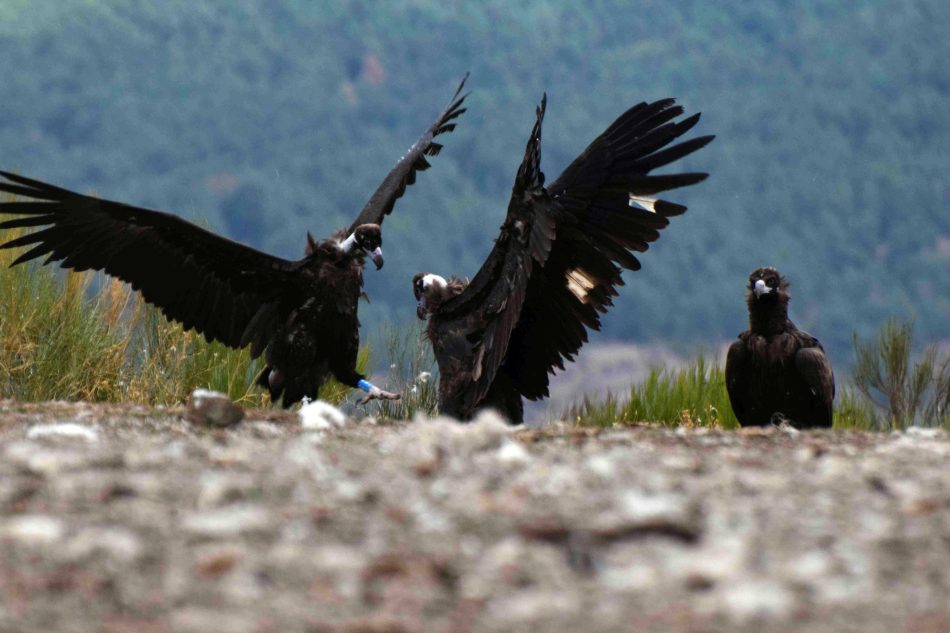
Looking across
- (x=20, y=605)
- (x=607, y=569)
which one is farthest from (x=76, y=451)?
(x=607, y=569)

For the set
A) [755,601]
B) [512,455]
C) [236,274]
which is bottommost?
[755,601]

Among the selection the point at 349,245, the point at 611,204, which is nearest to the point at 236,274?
the point at 349,245

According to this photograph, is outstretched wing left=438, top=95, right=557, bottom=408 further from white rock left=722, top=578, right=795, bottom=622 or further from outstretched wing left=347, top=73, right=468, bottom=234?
white rock left=722, top=578, right=795, bottom=622

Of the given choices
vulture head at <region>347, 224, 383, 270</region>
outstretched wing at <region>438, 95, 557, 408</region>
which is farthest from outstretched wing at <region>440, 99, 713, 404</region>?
vulture head at <region>347, 224, 383, 270</region>

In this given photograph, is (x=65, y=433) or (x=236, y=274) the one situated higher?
(x=236, y=274)

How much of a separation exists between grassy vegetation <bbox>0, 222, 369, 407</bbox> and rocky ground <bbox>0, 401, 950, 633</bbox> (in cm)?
558

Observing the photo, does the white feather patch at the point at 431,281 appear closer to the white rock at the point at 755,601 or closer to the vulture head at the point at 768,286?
the vulture head at the point at 768,286

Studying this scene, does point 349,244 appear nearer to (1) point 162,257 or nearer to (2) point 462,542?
(1) point 162,257

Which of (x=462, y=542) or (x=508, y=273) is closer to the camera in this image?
(x=462, y=542)

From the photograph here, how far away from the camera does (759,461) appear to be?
457 centimetres

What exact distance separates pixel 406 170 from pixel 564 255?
2289 mm

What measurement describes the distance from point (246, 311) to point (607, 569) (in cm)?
524

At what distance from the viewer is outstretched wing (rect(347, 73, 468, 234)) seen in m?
8.61

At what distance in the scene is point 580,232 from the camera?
23.5 ft
